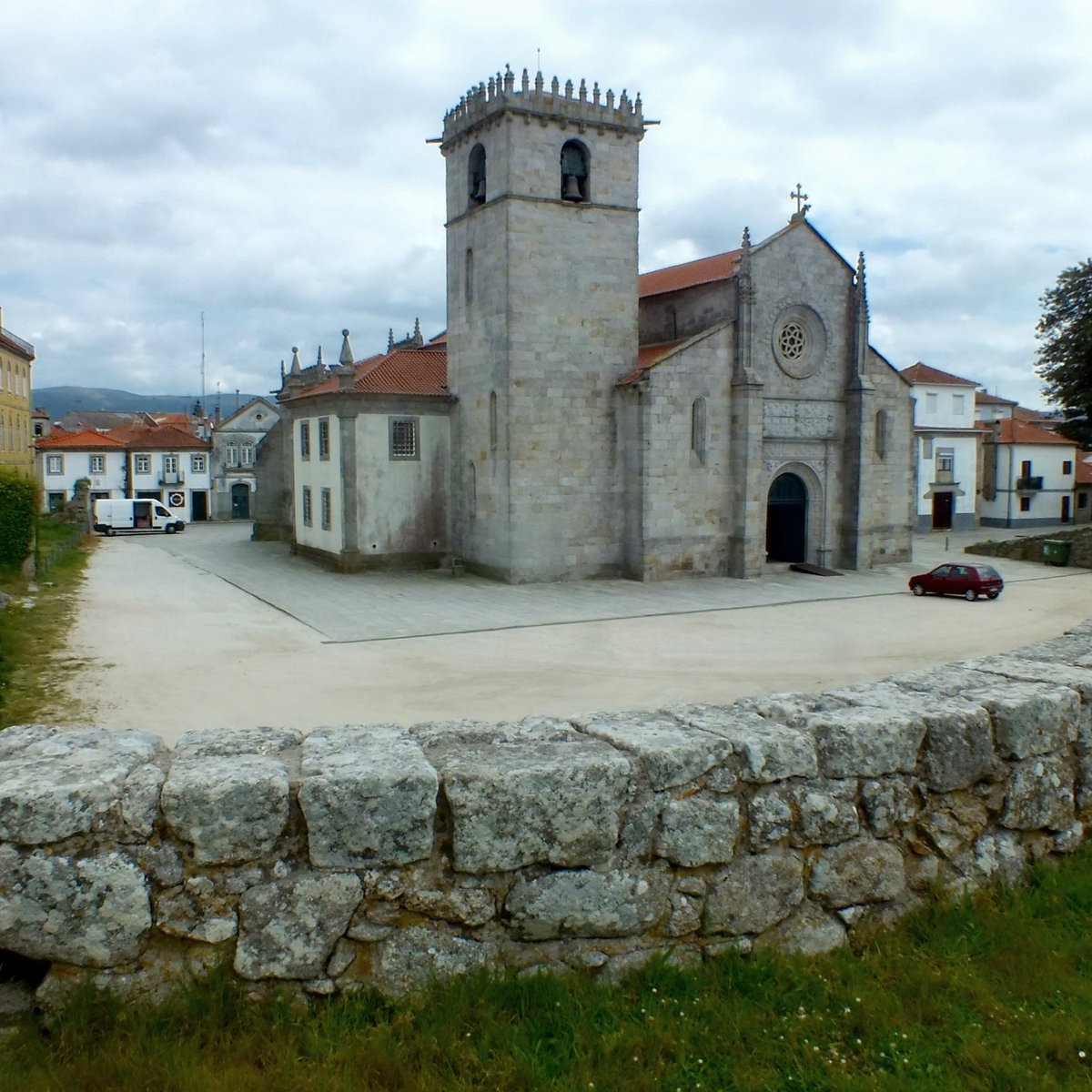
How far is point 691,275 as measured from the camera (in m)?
33.0

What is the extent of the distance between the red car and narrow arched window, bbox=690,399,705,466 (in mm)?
6946

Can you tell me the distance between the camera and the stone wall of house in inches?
1373

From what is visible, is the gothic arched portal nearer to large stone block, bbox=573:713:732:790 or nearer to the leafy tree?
the leafy tree

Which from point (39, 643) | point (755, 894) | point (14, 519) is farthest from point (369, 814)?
point (14, 519)

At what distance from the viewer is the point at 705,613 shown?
76.9ft

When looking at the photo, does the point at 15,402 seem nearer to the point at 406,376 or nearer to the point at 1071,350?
the point at 406,376

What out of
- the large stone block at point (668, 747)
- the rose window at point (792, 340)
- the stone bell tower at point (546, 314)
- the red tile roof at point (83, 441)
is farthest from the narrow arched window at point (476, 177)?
the red tile roof at point (83, 441)

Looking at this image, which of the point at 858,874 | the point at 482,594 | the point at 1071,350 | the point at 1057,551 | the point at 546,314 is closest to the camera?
the point at 858,874

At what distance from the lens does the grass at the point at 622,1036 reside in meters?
3.39

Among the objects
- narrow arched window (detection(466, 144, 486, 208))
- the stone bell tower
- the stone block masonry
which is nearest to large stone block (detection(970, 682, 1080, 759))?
the stone block masonry

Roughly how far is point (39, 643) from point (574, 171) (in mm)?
19109

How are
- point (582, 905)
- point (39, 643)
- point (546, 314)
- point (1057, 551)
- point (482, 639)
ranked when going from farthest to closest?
1. point (1057, 551)
2. point (546, 314)
3. point (482, 639)
4. point (39, 643)
5. point (582, 905)

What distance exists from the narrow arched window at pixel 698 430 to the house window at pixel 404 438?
27.3 ft

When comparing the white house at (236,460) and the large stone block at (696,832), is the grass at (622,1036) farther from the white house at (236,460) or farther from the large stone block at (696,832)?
the white house at (236,460)
